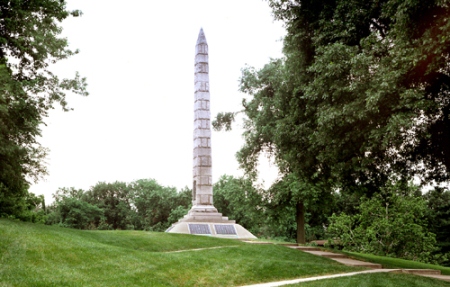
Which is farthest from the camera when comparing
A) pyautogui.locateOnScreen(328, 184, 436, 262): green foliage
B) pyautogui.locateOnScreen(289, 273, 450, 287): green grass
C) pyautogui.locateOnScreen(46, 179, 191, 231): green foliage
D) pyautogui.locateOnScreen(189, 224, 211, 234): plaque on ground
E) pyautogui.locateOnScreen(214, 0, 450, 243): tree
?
pyautogui.locateOnScreen(46, 179, 191, 231): green foliage

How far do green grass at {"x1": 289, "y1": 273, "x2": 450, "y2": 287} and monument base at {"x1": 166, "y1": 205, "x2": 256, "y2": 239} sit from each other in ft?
45.6

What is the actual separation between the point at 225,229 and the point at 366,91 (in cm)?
→ 1789

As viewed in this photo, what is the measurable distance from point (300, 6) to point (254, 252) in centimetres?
1100

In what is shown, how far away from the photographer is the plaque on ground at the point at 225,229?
28003 millimetres

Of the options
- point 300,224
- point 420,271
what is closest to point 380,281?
point 420,271

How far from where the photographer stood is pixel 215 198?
55375 millimetres

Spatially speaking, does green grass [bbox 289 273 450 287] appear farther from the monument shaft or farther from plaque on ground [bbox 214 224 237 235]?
the monument shaft

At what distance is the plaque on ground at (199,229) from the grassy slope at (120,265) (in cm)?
917

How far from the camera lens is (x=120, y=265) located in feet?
43.0

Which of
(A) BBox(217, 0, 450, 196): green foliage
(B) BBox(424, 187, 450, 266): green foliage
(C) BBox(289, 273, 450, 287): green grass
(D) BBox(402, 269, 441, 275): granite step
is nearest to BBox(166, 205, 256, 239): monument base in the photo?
(A) BBox(217, 0, 450, 196): green foliage

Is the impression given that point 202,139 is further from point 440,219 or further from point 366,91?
point 440,219

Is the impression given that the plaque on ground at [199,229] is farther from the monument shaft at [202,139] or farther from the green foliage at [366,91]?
the green foliage at [366,91]

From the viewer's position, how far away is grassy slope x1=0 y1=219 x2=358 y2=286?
433 inches

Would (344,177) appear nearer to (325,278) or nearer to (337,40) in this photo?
(325,278)
